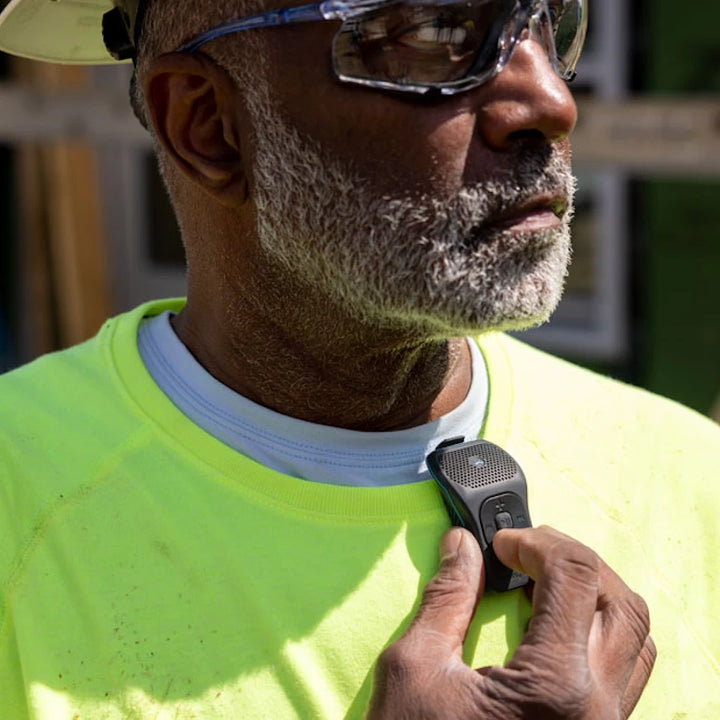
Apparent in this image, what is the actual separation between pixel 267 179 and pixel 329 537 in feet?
1.93

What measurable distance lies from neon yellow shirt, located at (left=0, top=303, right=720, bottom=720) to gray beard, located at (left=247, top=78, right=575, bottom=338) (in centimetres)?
29

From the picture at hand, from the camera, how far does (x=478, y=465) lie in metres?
1.94

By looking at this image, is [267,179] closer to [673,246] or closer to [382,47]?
[382,47]

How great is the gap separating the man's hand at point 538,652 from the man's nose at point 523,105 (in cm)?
60

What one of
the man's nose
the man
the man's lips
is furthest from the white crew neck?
the man's nose

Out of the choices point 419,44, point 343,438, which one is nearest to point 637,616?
point 343,438

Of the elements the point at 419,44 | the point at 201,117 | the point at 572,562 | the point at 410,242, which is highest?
the point at 419,44

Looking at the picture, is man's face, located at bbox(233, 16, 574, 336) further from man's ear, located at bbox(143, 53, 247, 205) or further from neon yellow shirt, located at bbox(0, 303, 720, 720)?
neon yellow shirt, located at bbox(0, 303, 720, 720)

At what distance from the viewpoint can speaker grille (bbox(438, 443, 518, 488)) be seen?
1.91 meters

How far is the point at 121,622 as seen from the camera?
1765 millimetres

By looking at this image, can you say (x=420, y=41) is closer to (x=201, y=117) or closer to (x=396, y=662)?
(x=201, y=117)

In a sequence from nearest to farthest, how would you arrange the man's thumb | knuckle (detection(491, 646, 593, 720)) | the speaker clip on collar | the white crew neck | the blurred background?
knuckle (detection(491, 646, 593, 720)) < the man's thumb < the speaker clip on collar < the white crew neck < the blurred background

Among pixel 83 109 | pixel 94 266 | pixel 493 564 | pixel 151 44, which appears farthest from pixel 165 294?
pixel 493 564

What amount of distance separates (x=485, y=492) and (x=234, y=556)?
1.31ft
